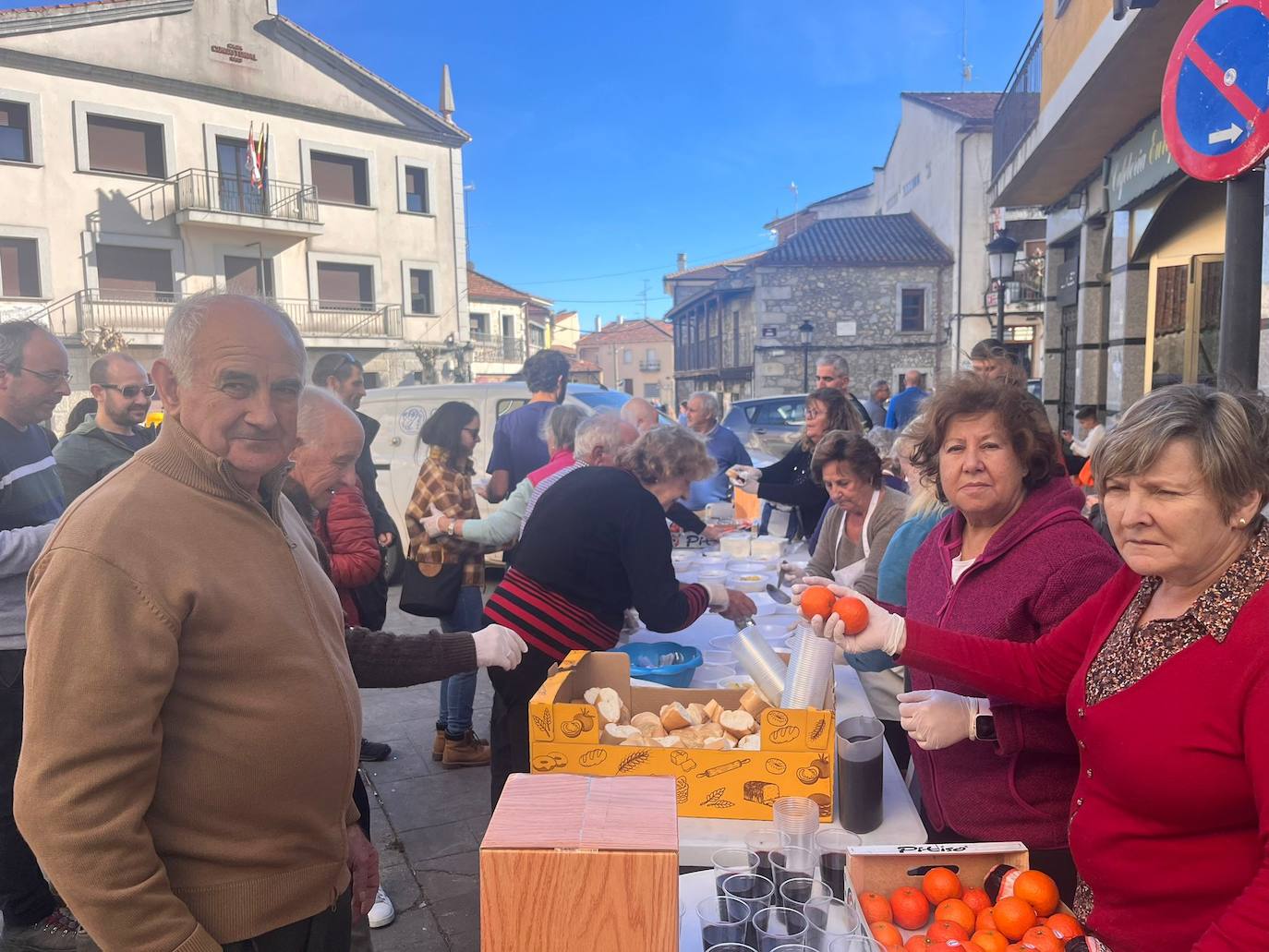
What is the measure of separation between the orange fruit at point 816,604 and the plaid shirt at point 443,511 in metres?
2.50

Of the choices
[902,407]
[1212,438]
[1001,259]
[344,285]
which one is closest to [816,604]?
[1212,438]

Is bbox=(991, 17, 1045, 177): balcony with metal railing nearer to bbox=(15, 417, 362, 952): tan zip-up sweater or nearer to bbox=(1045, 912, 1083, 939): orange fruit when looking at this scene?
bbox=(1045, 912, 1083, 939): orange fruit

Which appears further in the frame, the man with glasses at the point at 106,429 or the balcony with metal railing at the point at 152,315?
the balcony with metal railing at the point at 152,315

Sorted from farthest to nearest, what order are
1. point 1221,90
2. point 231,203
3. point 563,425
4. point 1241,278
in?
point 231,203
point 563,425
point 1241,278
point 1221,90

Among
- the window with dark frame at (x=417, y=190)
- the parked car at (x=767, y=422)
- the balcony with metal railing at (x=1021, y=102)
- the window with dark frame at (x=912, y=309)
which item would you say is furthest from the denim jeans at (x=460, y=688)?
the window with dark frame at (x=912, y=309)

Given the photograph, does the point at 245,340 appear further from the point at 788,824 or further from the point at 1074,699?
the point at 1074,699

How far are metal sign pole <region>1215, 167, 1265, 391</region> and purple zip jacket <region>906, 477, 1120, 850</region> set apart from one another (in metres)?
1.00

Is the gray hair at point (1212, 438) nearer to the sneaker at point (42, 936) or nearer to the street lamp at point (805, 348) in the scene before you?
the sneaker at point (42, 936)

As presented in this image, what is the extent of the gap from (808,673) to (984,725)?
450 mm

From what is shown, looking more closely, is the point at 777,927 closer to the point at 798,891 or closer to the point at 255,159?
the point at 798,891

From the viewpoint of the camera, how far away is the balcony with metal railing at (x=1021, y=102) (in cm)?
773

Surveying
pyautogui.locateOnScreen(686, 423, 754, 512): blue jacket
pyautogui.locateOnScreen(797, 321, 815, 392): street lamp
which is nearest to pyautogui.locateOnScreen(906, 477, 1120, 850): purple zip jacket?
pyautogui.locateOnScreen(686, 423, 754, 512): blue jacket

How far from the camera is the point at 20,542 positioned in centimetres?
265

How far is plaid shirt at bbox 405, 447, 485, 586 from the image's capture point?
4.16 meters
